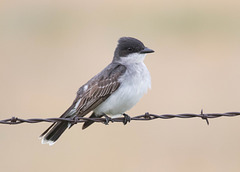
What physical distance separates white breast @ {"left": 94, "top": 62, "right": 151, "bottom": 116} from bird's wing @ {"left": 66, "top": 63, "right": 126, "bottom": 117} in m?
0.08

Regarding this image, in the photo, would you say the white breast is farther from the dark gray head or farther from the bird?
the dark gray head

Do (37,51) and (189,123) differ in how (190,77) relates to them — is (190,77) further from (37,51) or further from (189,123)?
(37,51)

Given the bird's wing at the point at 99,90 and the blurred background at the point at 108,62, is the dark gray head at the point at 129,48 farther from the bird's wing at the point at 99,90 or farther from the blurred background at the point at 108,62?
the blurred background at the point at 108,62

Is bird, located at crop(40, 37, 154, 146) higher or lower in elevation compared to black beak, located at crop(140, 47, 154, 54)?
lower

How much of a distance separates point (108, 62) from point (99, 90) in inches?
218

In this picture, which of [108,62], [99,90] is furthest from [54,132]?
[108,62]

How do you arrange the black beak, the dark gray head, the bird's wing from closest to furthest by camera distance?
the bird's wing, the black beak, the dark gray head

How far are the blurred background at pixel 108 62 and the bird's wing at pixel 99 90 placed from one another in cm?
276

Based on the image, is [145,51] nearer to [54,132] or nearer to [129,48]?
[129,48]

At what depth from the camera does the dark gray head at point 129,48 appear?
8.41m

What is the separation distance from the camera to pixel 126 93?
7629 mm

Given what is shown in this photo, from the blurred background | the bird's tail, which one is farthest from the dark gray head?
the blurred background

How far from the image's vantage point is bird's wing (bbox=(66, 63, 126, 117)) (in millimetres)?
7641

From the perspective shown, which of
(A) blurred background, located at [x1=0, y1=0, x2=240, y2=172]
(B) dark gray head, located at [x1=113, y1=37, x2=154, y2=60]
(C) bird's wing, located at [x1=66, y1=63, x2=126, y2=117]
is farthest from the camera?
(A) blurred background, located at [x1=0, y1=0, x2=240, y2=172]
